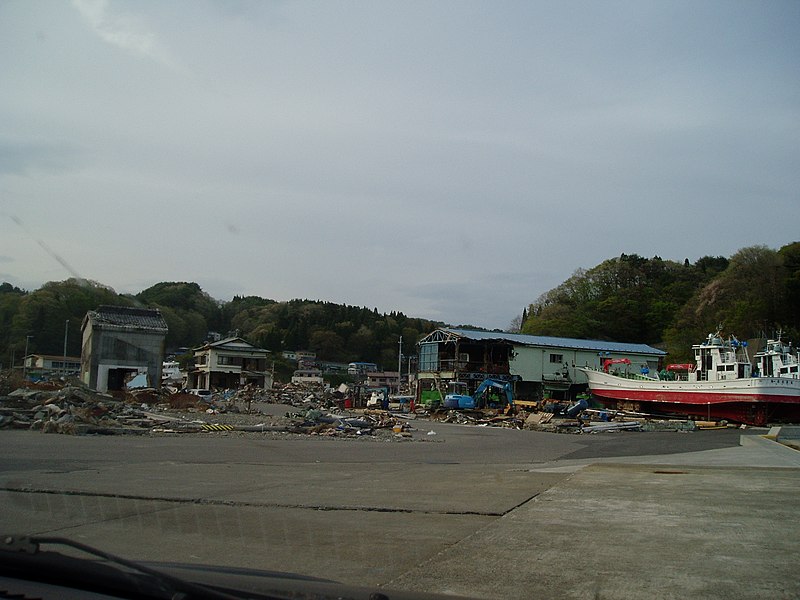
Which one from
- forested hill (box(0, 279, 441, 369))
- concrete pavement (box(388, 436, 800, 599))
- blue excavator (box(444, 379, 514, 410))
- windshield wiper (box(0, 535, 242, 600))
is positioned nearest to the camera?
windshield wiper (box(0, 535, 242, 600))

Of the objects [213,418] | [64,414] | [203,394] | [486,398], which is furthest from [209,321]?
[64,414]

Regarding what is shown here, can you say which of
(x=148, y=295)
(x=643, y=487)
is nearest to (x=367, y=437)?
(x=643, y=487)

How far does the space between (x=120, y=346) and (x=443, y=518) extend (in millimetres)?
43990

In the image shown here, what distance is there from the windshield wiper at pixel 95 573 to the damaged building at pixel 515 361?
2158 inches

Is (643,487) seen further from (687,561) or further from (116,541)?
(116,541)

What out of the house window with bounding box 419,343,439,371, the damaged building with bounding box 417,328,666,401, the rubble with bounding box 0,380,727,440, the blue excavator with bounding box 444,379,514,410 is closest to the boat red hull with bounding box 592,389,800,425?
the rubble with bounding box 0,380,727,440

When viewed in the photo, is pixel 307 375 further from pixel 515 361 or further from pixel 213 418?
pixel 213 418

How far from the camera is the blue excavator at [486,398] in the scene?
45.5 m

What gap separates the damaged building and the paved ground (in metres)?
43.5

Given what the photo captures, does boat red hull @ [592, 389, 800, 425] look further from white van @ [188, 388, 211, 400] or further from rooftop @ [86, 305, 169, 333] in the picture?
rooftop @ [86, 305, 169, 333]

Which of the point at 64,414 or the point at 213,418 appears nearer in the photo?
the point at 64,414

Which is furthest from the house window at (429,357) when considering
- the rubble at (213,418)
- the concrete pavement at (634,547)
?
the concrete pavement at (634,547)

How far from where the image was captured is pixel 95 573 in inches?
119

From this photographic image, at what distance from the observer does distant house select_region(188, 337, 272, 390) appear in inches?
2948
